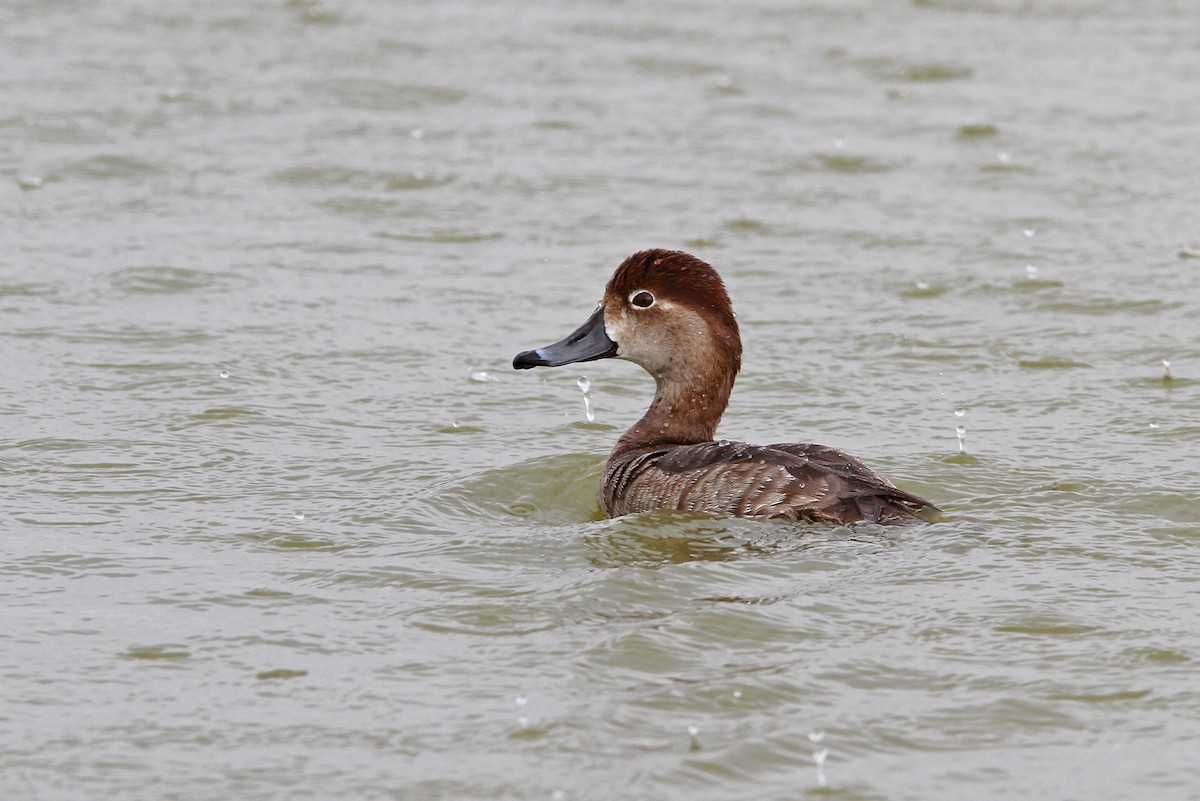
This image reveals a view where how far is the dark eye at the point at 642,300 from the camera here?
8.28m

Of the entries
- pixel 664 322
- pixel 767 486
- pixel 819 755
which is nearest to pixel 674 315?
pixel 664 322

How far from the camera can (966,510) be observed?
25.8 feet

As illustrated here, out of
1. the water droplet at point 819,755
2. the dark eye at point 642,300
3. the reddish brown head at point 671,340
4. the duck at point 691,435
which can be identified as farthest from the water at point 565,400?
the dark eye at point 642,300

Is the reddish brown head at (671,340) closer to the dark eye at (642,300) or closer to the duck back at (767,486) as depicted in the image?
the dark eye at (642,300)

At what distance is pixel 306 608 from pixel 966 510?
9.07 feet

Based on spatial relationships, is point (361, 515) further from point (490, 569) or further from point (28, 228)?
point (28, 228)

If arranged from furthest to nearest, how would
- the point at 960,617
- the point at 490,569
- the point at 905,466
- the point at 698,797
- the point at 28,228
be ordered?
the point at 28,228, the point at 905,466, the point at 490,569, the point at 960,617, the point at 698,797

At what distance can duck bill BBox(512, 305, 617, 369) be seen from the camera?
8.42 m

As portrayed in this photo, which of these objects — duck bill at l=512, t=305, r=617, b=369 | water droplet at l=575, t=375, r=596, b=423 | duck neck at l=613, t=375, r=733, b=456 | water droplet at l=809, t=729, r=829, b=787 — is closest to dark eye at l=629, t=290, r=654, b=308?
duck bill at l=512, t=305, r=617, b=369

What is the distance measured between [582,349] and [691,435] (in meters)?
0.61

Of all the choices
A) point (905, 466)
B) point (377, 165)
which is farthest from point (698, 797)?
point (377, 165)

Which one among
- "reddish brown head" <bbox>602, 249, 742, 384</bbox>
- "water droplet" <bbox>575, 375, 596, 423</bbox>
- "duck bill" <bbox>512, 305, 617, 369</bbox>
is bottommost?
"water droplet" <bbox>575, 375, 596, 423</bbox>

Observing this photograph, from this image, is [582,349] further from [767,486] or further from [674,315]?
[767,486]

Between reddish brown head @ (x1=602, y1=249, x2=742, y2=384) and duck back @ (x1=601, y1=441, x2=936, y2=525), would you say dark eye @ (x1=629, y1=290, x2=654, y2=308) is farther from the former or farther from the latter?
duck back @ (x1=601, y1=441, x2=936, y2=525)
